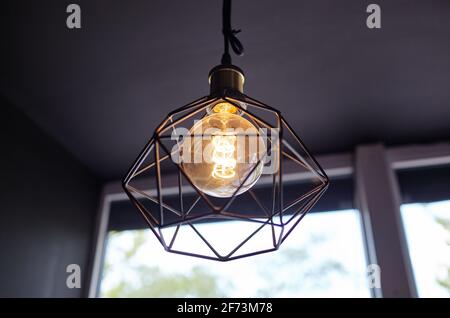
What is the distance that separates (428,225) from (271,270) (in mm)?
514

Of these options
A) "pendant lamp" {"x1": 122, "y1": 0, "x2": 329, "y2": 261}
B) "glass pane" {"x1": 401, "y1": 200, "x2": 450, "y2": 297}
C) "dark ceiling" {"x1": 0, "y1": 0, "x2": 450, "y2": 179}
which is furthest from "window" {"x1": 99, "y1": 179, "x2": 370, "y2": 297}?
"pendant lamp" {"x1": 122, "y1": 0, "x2": 329, "y2": 261}

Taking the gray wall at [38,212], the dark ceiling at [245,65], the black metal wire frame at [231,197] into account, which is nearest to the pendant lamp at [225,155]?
the black metal wire frame at [231,197]

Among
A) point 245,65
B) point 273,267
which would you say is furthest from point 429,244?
point 245,65

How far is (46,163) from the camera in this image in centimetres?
146

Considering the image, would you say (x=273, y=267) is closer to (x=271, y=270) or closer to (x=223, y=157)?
(x=271, y=270)

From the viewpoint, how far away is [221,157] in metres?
0.58

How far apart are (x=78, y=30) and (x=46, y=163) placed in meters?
0.50

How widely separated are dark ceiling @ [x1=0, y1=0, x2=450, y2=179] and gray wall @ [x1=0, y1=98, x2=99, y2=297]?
8 centimetres

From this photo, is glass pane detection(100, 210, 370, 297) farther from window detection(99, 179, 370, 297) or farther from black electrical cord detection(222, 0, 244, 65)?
black electrical cord detection(222, 0, 244, 65)

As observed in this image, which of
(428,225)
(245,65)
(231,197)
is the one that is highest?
(245,65)

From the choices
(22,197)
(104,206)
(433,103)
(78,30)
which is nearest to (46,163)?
(22,197)

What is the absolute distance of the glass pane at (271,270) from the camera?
138 cm

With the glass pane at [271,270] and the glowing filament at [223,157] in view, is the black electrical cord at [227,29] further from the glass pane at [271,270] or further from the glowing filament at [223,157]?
the glass pane at [271,270]

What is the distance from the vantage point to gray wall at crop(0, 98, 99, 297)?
1257mm
